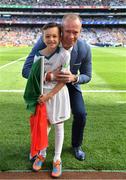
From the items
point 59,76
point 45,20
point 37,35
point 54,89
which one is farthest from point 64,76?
point 45,20

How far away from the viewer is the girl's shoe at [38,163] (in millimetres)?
4941

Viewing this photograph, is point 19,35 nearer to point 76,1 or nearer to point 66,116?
point 76,1

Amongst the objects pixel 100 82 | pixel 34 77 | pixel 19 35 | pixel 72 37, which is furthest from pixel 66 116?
pixel 19 35

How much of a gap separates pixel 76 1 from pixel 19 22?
13.1 meters

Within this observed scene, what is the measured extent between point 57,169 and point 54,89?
99 cm

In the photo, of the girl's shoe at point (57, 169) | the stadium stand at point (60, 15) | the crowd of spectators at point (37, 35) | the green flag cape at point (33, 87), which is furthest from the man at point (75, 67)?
the stadium stand at point (60, 15)

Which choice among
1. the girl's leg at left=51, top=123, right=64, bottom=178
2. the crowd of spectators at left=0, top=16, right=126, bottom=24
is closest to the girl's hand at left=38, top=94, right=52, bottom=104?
the girl's leg at left=51, top=123, right=64, bottom=178

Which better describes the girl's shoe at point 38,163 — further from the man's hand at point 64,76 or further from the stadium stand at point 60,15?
the stadium stand at point 60,15

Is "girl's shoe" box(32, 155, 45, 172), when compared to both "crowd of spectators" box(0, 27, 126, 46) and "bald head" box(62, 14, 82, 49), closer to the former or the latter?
"bald head" box(62, 14, 82, 49)

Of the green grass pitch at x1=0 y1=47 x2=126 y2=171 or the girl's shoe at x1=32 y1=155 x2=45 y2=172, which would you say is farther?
the green grass pitch at x1=0 y1=47 x2=126 y2=171

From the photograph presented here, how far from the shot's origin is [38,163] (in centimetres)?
500

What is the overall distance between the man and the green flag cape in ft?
0.52

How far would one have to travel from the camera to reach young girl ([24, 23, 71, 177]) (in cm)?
455

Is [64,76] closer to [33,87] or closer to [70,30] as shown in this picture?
[33,87]
